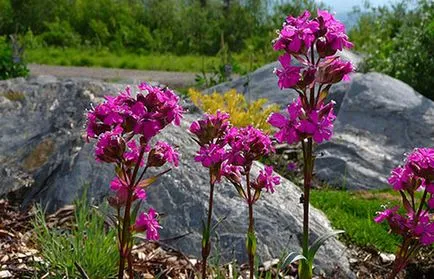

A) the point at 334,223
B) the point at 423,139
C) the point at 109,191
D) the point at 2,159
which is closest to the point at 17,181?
the point at 2,159

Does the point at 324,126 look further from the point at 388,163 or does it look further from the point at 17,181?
the point at 388,163

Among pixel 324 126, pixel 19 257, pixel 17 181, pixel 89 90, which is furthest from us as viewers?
pixel 89 90

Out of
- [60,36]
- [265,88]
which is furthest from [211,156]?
[60,36]

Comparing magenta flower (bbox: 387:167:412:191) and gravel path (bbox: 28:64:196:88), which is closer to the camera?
magenta flower (bbox: 387:167:412:191)

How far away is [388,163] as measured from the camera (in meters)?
6.86

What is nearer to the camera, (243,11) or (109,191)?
(109,191)

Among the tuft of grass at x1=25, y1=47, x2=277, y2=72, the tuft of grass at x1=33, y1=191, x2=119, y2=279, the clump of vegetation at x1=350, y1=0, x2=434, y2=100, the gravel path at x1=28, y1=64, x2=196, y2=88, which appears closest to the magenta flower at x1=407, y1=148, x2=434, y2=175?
the tuft of grass at x1=33, y1=191, x2=119, y2=279

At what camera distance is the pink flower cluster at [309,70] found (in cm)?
208

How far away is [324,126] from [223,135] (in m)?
0.58

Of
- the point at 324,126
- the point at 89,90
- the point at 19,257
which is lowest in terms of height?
the point at 19,257

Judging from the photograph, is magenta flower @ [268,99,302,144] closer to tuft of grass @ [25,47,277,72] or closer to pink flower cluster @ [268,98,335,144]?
pink flower cluster @ [268,98,335,144]

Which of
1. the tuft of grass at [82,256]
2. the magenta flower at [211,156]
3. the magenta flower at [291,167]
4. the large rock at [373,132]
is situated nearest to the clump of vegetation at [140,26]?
the large rock at [373,132]

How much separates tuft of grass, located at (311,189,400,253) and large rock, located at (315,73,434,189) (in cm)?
55

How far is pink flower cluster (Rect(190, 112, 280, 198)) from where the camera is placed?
248 cm
